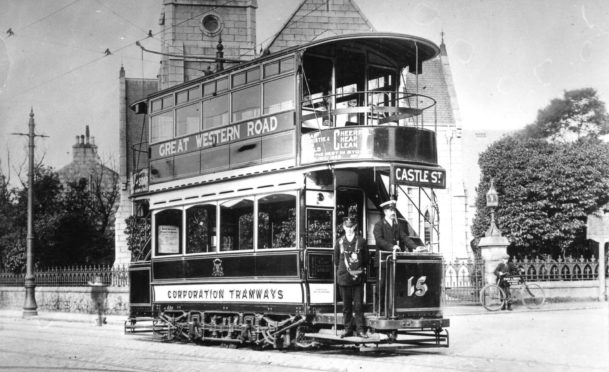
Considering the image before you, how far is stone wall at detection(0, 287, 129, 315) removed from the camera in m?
28.2

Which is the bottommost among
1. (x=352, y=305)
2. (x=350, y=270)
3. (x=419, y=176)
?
(x=352, y=305)

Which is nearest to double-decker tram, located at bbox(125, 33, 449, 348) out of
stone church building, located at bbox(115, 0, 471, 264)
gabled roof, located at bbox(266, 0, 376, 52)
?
stone church building, located at bbox(115, 0, 471, 264)

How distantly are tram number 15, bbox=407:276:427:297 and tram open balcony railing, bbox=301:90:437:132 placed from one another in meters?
2.57

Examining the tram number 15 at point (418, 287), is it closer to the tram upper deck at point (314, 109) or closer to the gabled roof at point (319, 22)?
the tram upper deck at point (314, 109)

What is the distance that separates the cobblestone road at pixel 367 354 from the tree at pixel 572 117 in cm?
3890

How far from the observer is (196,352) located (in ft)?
47.5

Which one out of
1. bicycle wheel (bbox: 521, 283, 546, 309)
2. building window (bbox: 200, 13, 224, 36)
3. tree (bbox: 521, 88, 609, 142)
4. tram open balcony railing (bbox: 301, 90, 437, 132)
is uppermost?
building window (bbox: 200, 13, 224, 36)

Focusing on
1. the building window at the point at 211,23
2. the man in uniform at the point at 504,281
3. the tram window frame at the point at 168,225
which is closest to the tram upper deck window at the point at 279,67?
the tram window frame at the point at 168,225

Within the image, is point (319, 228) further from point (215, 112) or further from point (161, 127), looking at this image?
point (161, 127)

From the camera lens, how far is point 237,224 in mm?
15203

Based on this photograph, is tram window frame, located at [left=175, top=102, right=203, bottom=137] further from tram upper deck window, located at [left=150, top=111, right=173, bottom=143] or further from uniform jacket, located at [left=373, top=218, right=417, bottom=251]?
uniform jacket, located at [left=373, top=218, right=417, bottom=251]

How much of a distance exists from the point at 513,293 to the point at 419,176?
13536 millimetres

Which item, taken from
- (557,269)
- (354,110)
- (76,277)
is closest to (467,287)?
(557,269)

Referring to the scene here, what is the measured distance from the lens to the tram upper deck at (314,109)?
13461 millimetres
